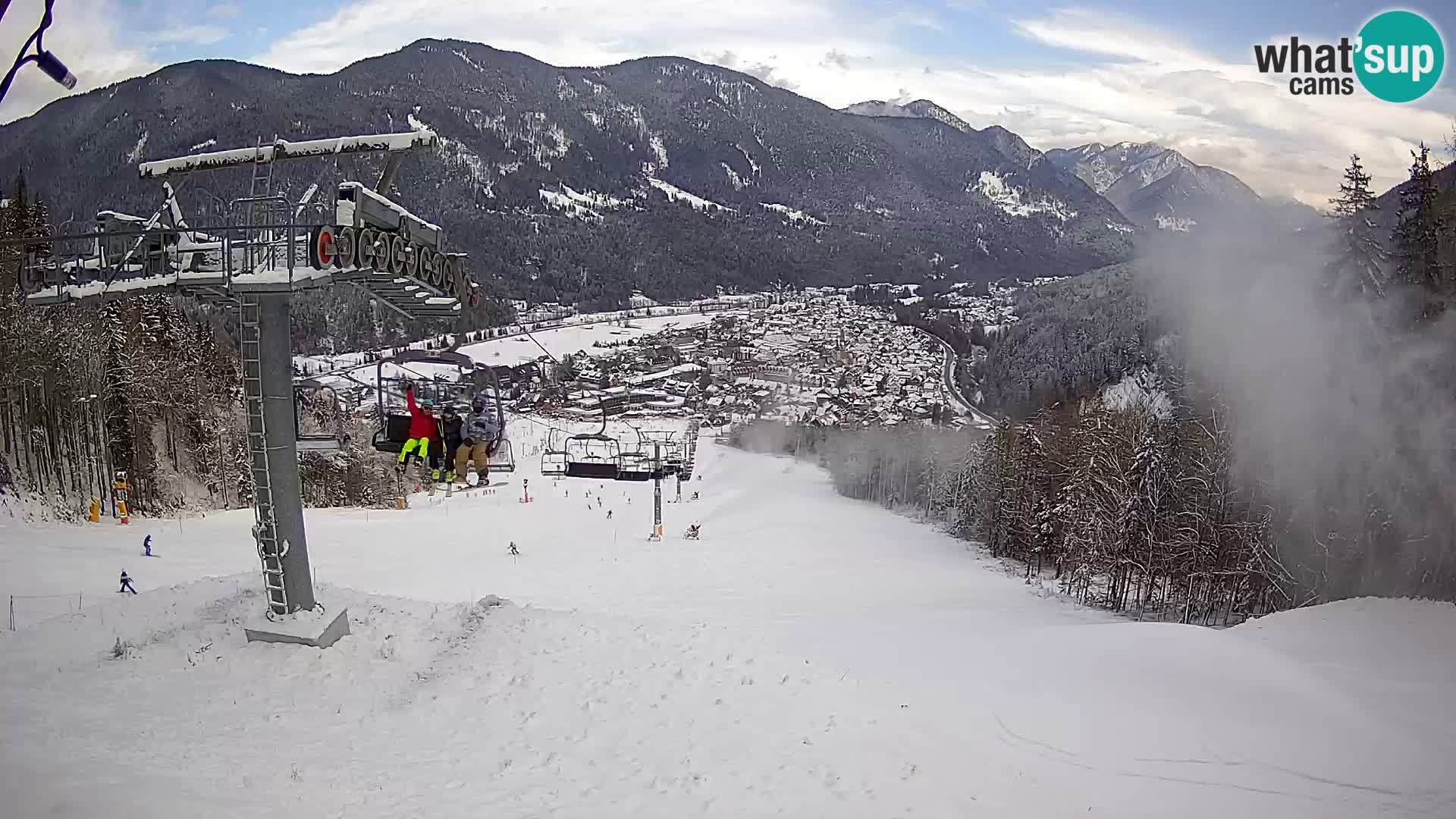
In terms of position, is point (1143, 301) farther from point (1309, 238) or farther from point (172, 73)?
point (172, 73)

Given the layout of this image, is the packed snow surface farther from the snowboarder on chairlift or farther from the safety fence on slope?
the snowboarder on chairlift

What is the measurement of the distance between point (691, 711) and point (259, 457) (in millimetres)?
6952

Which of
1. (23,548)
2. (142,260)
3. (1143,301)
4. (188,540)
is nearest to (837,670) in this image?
(142,260)

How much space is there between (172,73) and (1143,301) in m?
143

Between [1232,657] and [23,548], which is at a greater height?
[23,548]

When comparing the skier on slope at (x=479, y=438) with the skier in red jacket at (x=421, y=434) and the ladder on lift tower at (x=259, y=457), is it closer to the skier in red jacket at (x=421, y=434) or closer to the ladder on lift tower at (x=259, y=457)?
the skier in red jacket at (x=421, y=434)

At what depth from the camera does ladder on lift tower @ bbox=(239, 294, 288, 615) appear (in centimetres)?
1126

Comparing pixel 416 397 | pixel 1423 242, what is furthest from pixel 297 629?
pixel 1423 242

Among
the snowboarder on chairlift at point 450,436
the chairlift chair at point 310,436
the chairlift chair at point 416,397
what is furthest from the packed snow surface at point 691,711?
the chairlift chair at point 416,397

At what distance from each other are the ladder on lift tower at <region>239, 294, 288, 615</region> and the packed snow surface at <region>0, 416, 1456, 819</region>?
92cm

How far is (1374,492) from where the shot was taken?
20.5m

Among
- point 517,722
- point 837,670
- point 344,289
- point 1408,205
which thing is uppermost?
point 1408,205

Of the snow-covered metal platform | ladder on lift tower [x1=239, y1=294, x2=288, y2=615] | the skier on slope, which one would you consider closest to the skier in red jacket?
the skier on slope

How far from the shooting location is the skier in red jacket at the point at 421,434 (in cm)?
943
